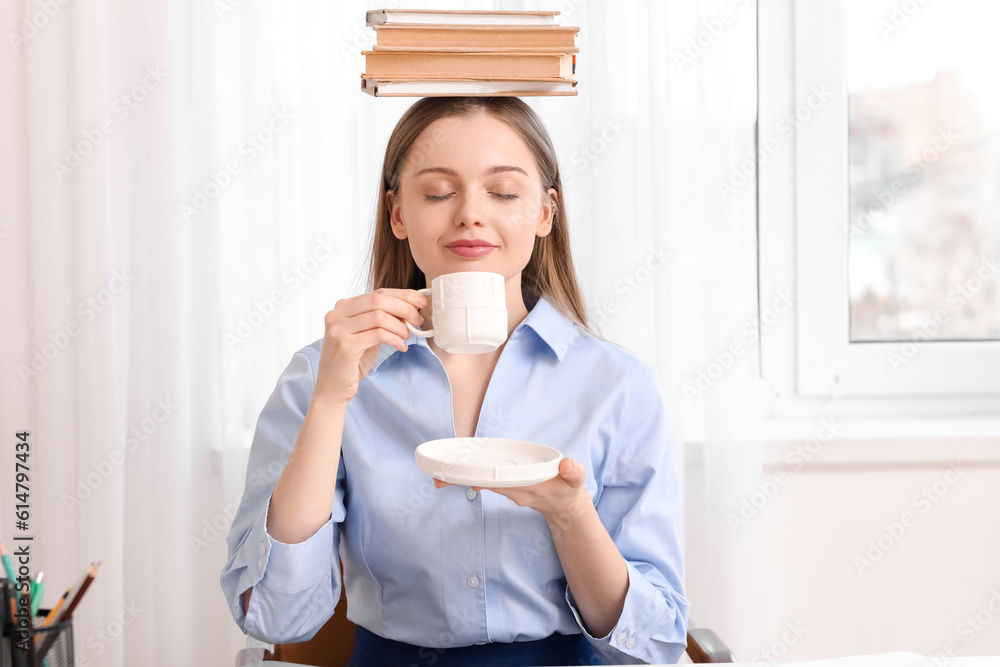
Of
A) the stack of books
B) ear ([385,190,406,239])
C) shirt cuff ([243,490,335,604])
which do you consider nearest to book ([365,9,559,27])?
the stack of books

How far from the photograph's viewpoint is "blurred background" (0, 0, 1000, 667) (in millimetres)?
1768

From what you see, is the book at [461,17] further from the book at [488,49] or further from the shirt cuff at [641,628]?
the shirt cuff at [641,628]

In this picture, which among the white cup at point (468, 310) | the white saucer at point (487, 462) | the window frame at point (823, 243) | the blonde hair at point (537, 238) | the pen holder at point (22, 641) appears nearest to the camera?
the pen holder at point (22, 641)

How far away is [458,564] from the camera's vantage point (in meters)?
1.10

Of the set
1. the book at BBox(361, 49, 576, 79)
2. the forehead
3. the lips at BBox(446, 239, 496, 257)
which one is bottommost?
the lips at BBox(446, 239, 496, 257)

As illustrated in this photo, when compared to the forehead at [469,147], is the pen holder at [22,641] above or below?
below

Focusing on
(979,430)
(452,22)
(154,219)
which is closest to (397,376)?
(452,22)

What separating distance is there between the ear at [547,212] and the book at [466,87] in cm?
17

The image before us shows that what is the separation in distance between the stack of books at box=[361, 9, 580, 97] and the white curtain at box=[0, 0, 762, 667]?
2.39 ft

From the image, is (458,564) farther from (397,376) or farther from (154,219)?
(154,219)

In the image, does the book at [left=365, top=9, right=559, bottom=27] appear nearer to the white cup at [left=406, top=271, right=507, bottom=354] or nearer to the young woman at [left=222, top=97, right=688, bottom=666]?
the young woman at [left=222, top=97, right=688, bottom=666]

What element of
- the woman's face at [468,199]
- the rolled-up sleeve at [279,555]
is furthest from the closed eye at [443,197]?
the rolled-up sleeve at [279,555]

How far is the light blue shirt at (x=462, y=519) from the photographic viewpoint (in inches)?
42.1

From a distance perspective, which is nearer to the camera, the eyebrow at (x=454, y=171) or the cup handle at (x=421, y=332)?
the cup handle at (x=421, y=332)
